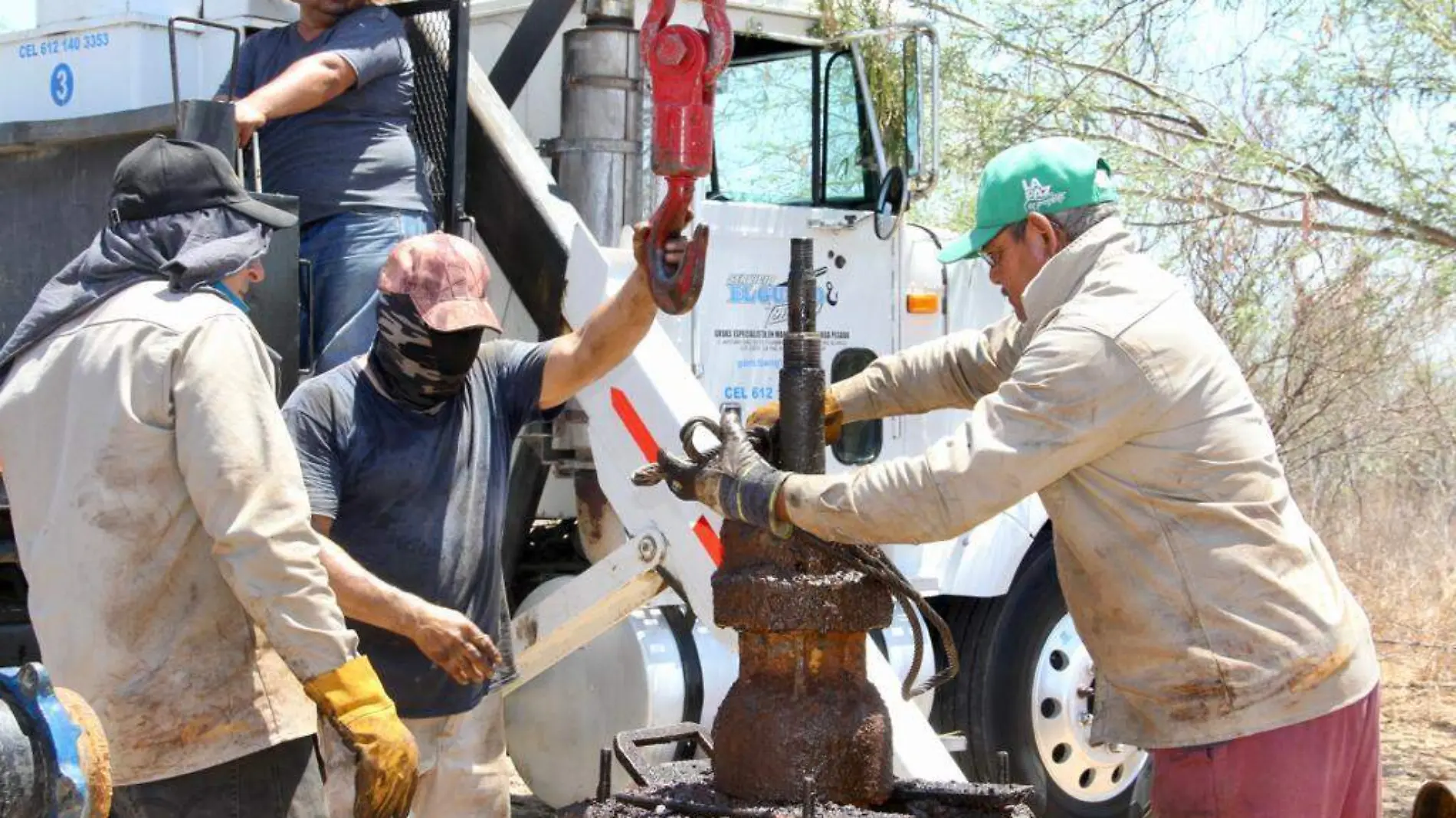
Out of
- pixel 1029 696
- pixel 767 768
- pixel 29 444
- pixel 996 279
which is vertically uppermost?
pixel 996 279

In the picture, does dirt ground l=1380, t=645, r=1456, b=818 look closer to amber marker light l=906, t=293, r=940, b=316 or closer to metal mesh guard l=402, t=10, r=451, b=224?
amber marker light l=906, t=293, r=940, b=316

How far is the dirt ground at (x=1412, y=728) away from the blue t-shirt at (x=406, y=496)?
2.57 m

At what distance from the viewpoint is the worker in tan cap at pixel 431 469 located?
3879 millimetres

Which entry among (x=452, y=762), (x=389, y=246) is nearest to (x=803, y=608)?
(x=452, y=762)

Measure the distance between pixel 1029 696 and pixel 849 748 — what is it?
316cm

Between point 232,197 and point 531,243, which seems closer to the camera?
point 232,197

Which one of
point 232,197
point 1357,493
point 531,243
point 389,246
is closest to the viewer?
point 232,197

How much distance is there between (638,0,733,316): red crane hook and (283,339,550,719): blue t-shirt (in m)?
0.69

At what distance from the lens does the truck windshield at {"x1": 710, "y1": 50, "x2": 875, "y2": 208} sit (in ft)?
19.9

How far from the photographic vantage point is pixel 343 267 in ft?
16.4

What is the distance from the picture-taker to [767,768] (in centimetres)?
321

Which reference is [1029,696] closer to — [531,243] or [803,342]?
[531,243]

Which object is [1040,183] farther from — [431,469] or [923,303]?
[923,303]

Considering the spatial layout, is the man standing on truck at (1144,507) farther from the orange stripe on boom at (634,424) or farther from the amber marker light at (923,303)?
A: the amber marker light at (923,303)
